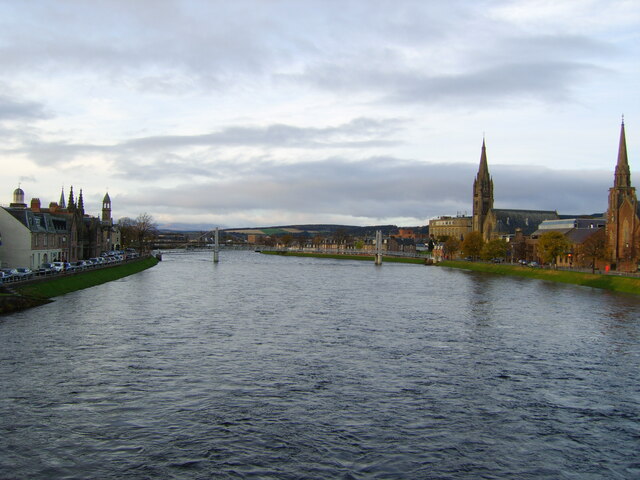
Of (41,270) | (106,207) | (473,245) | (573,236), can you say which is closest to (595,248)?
(573,236)

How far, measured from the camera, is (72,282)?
225 ft

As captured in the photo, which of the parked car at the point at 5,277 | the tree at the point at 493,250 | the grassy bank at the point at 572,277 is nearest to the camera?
the parked car at the point at 5,277

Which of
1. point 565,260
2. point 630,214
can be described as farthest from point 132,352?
point 565,260

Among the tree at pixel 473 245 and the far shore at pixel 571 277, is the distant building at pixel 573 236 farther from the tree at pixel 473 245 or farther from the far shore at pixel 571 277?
the tree at pixel 473 245

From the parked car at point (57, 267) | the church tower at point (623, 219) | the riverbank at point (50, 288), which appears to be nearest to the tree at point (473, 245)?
the church tower at point (623, 219)

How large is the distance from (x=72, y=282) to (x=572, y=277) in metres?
74.6

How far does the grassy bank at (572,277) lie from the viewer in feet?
263

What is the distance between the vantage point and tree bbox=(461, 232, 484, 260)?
158375 millimetres

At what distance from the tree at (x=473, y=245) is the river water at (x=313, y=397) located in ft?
365

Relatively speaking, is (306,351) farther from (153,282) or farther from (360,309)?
(153,282)

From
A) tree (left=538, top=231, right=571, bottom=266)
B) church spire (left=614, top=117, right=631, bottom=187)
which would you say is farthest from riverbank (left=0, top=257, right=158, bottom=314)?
church spire (left=614, top=117, right=631, bottom=187)

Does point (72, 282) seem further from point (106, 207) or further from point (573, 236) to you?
A: point (573, 236)

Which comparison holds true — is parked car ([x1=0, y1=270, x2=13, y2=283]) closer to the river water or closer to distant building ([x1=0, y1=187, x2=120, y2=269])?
the river water

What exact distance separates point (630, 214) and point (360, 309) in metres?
76.4
